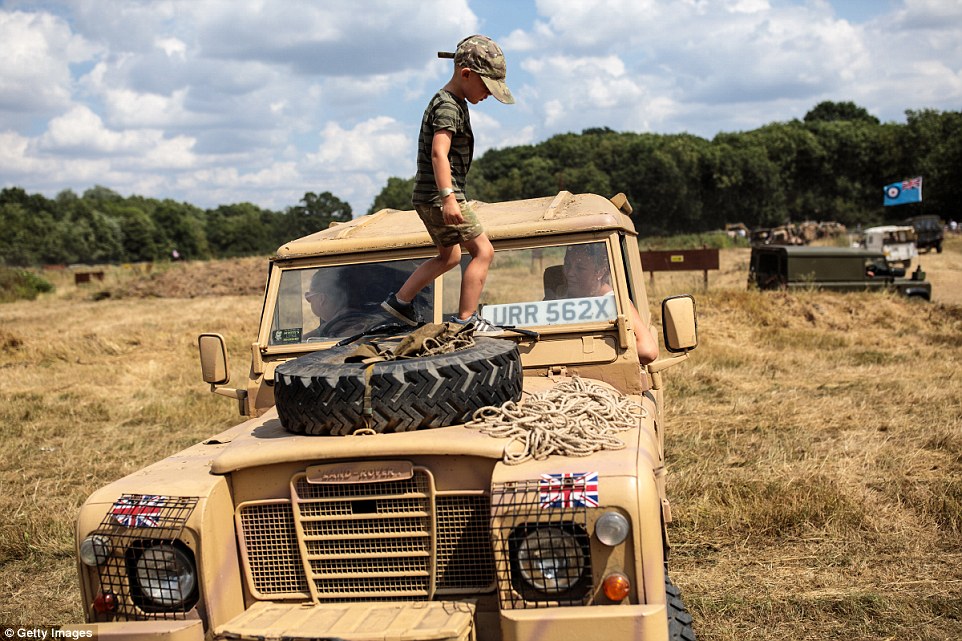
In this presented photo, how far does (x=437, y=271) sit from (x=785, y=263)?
13722mm

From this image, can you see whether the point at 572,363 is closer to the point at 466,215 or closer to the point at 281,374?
the point at 466,215

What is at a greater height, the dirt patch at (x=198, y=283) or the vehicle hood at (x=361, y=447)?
the dirt patch at (x=198, y=283)

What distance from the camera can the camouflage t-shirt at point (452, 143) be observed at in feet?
13.2

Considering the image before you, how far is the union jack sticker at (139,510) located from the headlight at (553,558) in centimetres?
119

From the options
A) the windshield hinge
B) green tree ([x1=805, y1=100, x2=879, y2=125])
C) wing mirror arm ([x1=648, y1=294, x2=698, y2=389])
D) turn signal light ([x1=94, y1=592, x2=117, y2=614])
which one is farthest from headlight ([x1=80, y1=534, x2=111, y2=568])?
green tree ([x1=805, y1=100, x2=879, y2=125])

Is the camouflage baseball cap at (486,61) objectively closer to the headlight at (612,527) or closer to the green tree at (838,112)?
the headlight at (612,527)

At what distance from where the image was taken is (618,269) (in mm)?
4406

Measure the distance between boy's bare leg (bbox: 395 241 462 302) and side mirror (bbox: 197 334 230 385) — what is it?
97 cm

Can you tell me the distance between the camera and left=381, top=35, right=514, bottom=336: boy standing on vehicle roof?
3.98 m

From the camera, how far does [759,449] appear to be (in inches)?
283

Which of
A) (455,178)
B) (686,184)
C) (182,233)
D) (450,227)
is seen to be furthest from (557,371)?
(182,233)

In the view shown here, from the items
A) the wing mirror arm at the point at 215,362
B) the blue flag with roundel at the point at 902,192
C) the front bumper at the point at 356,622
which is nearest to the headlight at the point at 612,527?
the front bumper at the point at 356,622

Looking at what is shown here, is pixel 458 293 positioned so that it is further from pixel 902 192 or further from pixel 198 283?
pixel 902 192

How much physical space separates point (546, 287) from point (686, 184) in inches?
2691
